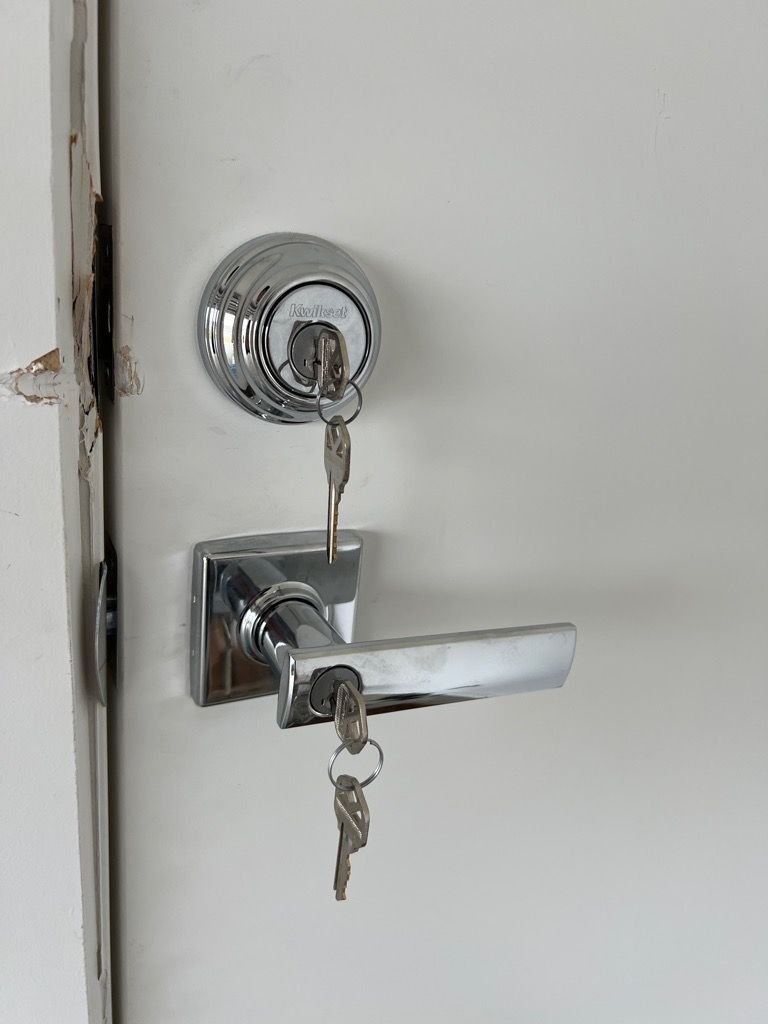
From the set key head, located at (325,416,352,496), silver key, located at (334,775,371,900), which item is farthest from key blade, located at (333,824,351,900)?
key head, located at (325,416,352,496)

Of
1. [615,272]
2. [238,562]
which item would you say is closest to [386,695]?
[238,562]

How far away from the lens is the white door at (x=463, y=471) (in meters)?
0.27

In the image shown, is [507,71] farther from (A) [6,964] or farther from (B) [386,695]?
(A) [6,964]

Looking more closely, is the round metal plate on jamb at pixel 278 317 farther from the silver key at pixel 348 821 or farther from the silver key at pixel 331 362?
the silver key at pixel 348 821

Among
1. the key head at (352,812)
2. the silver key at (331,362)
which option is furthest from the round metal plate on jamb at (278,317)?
the key head at (352,812)

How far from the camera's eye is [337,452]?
26 centimetres

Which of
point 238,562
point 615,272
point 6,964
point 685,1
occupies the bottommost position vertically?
point 6,964

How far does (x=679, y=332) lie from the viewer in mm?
354

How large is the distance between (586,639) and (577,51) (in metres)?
0.24

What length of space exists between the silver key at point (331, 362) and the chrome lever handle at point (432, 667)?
3.2 inches

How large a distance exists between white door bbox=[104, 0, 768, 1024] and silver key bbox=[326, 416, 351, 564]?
0.12 feet

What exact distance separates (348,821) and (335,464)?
115 millimetres

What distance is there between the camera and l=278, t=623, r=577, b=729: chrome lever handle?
0.84 ft

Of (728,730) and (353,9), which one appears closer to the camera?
(353,9)
